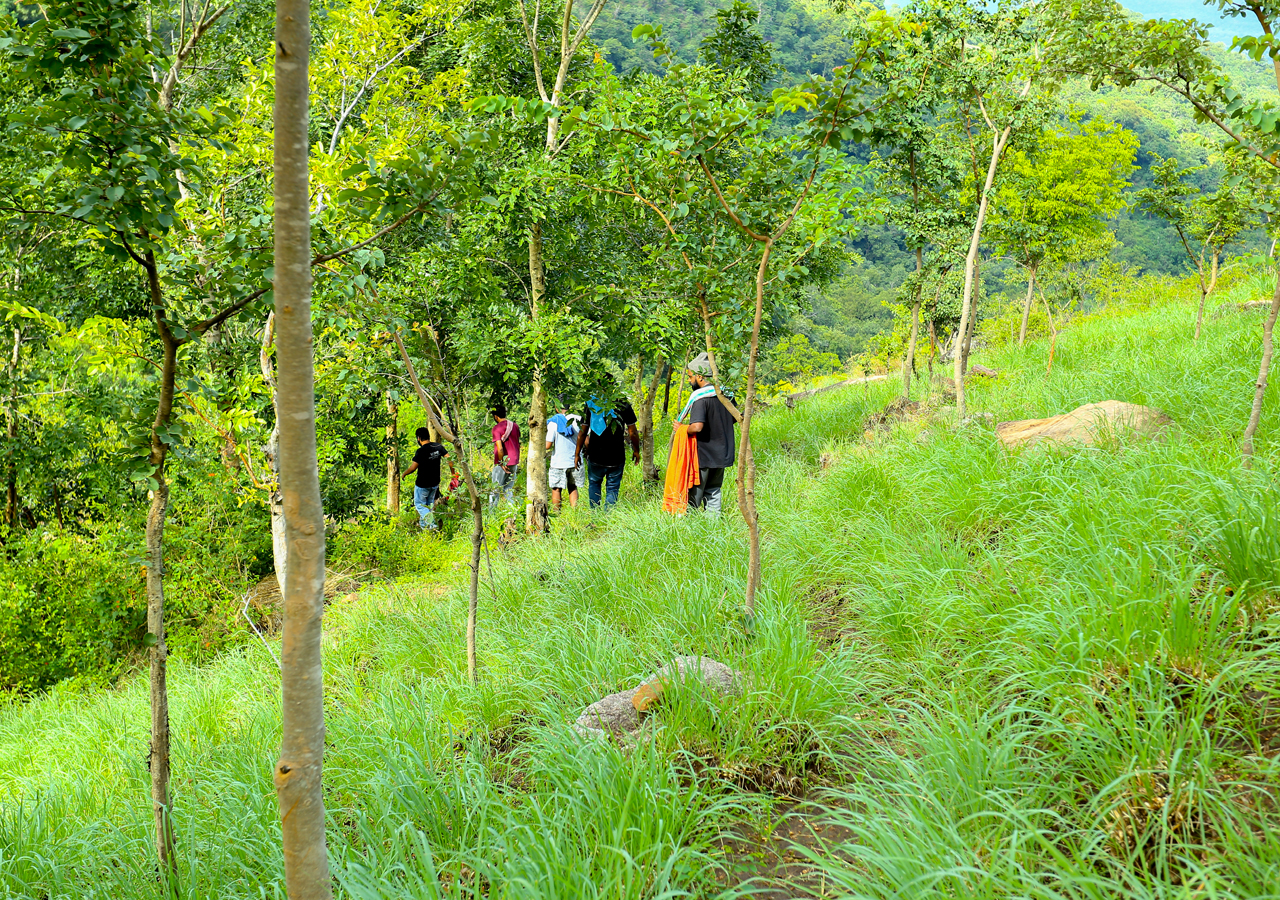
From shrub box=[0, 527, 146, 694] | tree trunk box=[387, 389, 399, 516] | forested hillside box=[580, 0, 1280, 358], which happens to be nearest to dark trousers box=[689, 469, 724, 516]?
shrub box=[0, 527, 146, 694]

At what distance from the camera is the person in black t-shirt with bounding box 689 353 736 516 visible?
6.58 meters

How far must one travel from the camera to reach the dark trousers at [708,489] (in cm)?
673

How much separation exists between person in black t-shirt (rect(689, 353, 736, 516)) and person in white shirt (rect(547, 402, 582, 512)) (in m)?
3.07

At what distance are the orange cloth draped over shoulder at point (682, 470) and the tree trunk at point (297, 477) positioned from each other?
17.2 ft

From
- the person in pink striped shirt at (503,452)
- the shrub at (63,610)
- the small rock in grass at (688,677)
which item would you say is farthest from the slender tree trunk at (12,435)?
the small rock in grass at (688,677)

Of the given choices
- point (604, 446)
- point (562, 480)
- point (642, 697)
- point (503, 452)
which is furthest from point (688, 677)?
point (503, 452)

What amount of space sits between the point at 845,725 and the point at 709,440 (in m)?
4.11

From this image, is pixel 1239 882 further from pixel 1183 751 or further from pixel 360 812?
pixel 360 812

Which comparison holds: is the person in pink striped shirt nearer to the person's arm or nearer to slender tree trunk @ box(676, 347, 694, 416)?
slender tree trunk @ box(676, 347, 694, 416)

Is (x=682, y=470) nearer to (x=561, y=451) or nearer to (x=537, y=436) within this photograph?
(x=537, y=436)

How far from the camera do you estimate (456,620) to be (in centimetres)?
509

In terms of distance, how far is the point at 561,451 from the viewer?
9500 mm

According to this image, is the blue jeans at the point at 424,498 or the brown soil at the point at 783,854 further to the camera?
the blue jeans at the point at 424,498

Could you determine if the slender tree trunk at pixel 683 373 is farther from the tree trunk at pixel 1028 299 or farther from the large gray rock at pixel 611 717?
the tree trunk at pixel 1028 299
